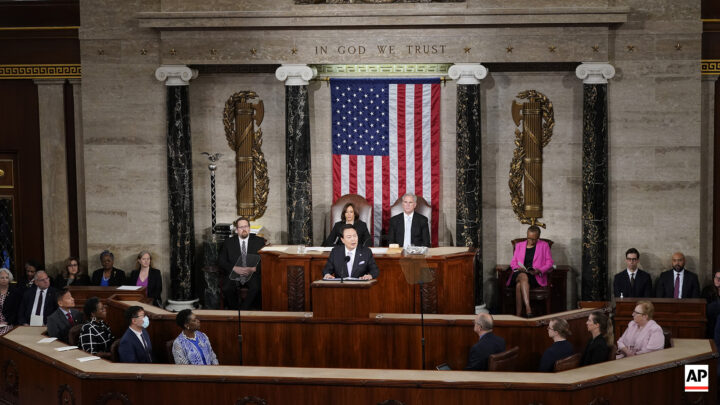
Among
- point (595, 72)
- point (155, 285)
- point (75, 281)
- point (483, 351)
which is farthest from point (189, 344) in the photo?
point (595, 72)

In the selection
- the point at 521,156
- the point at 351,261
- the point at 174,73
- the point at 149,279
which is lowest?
the point at 149,279

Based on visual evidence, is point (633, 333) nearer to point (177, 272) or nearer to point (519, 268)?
point (519, 268)

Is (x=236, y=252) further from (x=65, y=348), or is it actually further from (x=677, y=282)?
(x=677, y=282)

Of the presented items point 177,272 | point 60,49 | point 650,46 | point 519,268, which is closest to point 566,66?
point 650,46

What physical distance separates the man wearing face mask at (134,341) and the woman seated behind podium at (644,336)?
5.39m

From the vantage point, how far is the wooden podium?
446 inches

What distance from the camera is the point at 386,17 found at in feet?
50.2

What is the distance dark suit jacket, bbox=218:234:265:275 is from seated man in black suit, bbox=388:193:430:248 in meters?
2.09

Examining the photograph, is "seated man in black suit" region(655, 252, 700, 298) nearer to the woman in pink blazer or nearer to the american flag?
the woman in pink blazer

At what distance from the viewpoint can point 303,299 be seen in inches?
522

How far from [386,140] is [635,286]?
4724 mm

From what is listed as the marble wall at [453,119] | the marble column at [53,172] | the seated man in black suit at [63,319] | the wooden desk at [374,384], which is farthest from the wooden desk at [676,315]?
the marble column at [53,172]

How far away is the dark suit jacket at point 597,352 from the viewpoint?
10.2 meters

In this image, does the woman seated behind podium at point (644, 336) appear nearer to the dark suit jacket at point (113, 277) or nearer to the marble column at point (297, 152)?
the marble column at point (297, 152)
